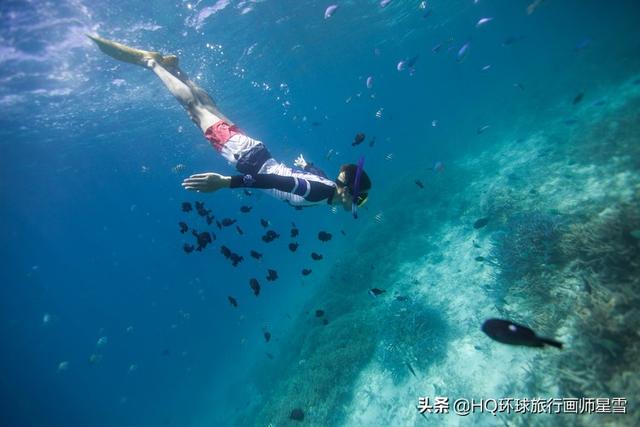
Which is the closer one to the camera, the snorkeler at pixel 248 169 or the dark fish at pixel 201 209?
the snorkeler at pixel 248 169

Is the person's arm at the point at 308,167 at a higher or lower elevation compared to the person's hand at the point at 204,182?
lower

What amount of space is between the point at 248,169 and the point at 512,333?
190 inches

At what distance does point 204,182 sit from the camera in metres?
4.18

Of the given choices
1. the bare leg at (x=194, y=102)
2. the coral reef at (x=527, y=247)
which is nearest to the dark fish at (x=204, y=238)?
the bare leg at (x=194, y=102)

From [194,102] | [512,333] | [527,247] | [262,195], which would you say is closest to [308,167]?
[194,102]

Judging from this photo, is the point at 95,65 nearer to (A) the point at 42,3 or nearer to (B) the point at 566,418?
(A) the point at 42,3

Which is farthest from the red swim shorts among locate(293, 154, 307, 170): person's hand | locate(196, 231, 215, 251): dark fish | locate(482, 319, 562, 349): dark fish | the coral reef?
the coral reef

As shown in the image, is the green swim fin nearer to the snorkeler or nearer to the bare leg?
the snorkeler

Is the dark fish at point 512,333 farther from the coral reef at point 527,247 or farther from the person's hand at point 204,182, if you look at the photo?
the coral reef at point 527,247

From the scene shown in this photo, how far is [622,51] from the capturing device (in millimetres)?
26375

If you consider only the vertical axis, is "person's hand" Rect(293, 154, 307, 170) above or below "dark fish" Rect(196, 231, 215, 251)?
above

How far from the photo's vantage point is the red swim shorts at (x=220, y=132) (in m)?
6.43

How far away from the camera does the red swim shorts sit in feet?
21.1

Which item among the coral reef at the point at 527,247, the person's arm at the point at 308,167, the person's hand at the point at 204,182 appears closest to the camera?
the person's hand at the point at 204,182
